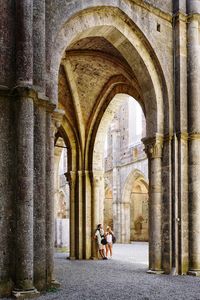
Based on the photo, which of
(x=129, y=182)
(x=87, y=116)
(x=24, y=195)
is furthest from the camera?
(x=129, y=182)

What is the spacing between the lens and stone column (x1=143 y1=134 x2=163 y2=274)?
11000 millimetres

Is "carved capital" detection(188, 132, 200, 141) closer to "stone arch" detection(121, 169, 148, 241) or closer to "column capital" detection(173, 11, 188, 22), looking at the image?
"column capital" detection(173, 11, 188, 22)

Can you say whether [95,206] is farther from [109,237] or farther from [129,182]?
[129,182]

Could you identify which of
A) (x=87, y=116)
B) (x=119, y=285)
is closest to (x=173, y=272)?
(x=119, y=285)

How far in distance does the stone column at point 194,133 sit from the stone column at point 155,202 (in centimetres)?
77

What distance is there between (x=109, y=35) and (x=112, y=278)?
5788 mm

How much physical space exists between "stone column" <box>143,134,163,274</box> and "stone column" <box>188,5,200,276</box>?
77 centimetres

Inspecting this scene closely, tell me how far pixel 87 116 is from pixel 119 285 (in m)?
7.86

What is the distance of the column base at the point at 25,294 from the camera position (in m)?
7.17

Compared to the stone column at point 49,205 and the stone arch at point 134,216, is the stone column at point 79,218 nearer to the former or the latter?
the stone column at point 49,205

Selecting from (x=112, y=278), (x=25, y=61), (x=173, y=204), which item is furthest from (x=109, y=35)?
(x=112, y=278)

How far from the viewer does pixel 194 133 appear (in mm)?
11250

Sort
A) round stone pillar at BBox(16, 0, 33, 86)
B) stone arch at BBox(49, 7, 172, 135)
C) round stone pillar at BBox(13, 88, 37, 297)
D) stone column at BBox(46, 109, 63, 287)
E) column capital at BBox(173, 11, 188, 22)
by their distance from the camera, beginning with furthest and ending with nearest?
column capital at BBox(173, 11, 188, 22) < stone arch at BBox(49, 7, 172, 135) < stone column at BBox(46, 109, 63, 287) < round stone pillar at BBox(16, 0, 33, 86) < round stone pillar at BBox(13, 88, 37, 297)

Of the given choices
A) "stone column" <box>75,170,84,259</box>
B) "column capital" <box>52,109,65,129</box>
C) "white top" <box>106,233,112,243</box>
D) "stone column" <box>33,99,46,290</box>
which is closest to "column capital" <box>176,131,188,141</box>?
"column capital" <box>52,109,65,129</box>
